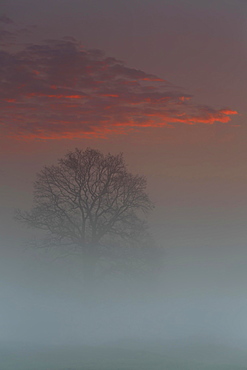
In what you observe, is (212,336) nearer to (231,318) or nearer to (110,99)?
(231,318)

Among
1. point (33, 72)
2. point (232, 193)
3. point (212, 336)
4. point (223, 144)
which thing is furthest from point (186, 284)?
point (33, 72)

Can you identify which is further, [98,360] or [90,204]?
[90,204]

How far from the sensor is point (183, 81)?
237 inches

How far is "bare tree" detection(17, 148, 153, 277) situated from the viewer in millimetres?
5684

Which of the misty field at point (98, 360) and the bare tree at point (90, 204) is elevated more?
the bare tree at point (90, 204)

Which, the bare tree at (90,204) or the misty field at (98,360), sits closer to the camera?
the misty field at (98,360)

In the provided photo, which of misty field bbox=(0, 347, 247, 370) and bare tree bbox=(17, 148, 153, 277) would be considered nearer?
misty field bbox=(0, 347, 247, 370)

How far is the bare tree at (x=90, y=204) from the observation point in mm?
5684

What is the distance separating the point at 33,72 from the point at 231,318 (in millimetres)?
2836

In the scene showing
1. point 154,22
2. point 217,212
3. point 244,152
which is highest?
point 154,22

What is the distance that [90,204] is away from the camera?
5.74 metres

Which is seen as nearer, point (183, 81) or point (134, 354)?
point (134, 354)

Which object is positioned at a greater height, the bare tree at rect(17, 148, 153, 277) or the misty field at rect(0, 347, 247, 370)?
the bare tree at rect(17, 148, 153, 277)

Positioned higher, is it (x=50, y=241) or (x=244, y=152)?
(x=244, y=152)
